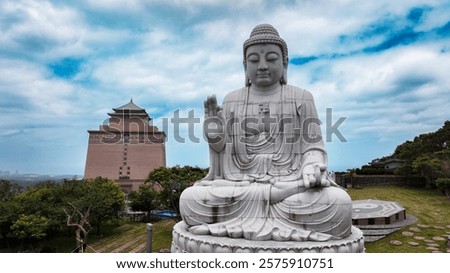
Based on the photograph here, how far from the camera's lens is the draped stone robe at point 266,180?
4.51 metres

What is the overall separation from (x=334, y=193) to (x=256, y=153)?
148 cm

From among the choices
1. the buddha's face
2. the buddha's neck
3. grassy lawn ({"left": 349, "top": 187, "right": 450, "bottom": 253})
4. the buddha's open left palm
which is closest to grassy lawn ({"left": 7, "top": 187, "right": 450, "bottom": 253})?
grassy lawn ({"left": 349, "top": 187, "right": 450, "bottom": 253})

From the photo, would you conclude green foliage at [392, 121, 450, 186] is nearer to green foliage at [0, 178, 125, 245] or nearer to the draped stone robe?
the draped stone robe

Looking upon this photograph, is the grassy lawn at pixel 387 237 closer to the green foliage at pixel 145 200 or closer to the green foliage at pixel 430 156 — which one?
the green foliage at pixel 145 200

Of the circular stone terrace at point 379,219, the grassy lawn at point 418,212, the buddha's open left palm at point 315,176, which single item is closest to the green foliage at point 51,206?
the circular stone terrace at point 379,219

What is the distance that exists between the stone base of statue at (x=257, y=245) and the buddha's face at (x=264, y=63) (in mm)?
2722

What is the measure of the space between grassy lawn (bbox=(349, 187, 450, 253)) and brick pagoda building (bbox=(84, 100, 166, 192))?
14.7 metres

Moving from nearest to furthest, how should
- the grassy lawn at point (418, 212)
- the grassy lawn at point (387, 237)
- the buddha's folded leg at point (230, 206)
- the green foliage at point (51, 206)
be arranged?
1. the buddha's folded leg at point (230, 206)
2. the grassy lawn at point (418, 212)
3. the grassy lawn at point (387, 237)
4. the green foliage at point (51, 206)

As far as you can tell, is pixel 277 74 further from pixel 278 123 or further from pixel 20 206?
pixel 20 206

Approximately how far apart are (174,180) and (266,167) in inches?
397

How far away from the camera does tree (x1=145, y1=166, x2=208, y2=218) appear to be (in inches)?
586
